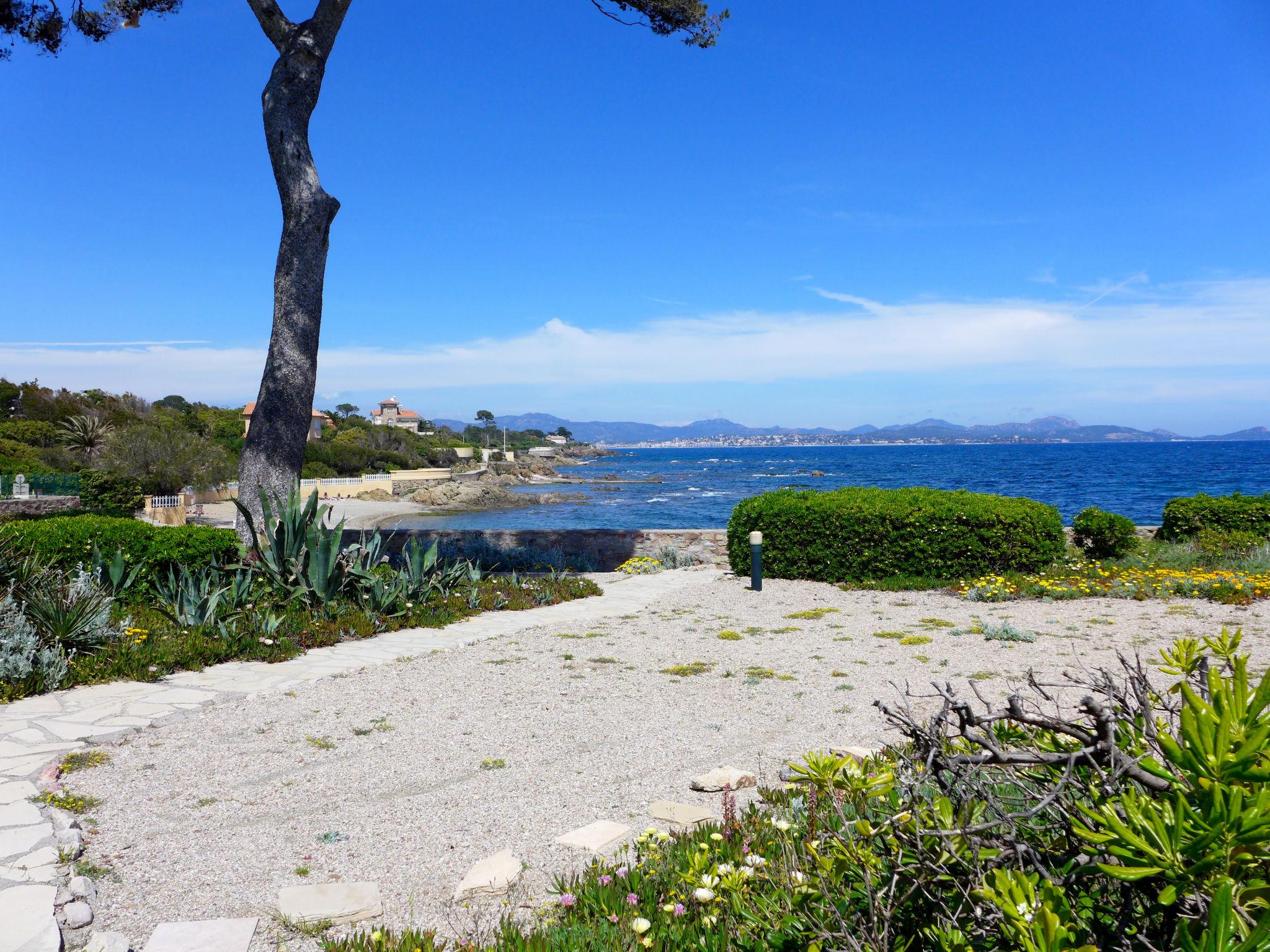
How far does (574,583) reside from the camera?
10000mm

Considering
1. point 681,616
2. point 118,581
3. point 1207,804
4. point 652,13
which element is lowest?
point 681,616

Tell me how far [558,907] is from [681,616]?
5.84 m

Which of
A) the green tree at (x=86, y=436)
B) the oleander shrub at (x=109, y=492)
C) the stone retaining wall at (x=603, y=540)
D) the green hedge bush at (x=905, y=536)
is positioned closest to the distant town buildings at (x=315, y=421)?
the green tree at (x=86, y=436)

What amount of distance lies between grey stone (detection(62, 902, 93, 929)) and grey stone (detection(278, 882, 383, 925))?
58 centimetres

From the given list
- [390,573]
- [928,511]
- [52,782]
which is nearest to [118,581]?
[390,573]

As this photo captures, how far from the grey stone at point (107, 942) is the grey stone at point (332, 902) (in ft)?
1.46

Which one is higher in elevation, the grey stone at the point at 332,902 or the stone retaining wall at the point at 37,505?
the grey stone at the point at 332,902

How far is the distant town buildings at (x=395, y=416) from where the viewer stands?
100500 mm

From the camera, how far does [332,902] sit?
2.66 m

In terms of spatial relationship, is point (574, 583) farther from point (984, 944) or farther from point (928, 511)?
point (984, 944)

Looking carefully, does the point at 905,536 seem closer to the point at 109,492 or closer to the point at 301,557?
the point at 301,557

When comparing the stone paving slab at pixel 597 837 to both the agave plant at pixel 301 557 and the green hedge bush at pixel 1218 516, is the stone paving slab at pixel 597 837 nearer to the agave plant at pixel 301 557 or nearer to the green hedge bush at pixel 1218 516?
the agave plant at pixel 301 557

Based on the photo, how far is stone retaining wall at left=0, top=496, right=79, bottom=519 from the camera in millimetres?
20812

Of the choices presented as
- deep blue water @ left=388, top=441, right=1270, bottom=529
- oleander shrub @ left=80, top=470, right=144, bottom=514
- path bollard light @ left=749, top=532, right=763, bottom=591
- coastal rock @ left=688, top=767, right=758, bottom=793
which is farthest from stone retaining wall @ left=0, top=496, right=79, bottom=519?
coastal rock @ left=688, top=767, right=758, bottom=793
